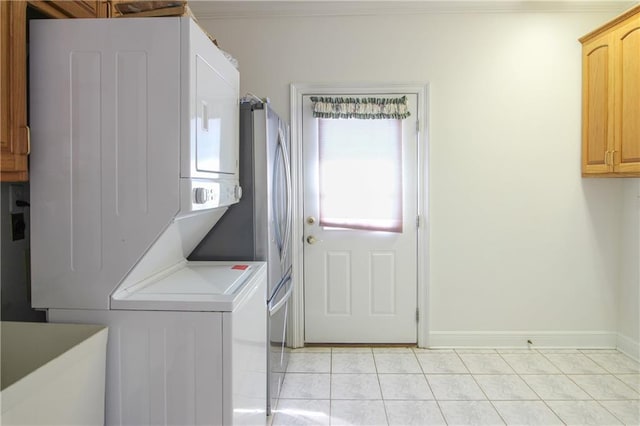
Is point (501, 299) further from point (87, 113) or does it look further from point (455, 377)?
point (87, 113)

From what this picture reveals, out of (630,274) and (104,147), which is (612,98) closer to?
(630,274)

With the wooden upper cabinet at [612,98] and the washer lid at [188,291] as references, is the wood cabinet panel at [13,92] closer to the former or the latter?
the washer lid at [188,291]

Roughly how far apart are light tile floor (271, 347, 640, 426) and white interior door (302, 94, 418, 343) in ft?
0.77

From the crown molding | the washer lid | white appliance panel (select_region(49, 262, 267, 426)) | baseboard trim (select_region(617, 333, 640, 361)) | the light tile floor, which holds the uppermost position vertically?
the crown molding

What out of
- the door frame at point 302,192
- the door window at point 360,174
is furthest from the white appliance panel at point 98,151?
the door window at point 360,174

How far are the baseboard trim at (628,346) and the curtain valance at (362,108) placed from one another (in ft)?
7.77

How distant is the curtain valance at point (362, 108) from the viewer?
3166 millimetres

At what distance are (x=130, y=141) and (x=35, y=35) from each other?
475 mm

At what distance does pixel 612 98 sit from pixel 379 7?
1.77m

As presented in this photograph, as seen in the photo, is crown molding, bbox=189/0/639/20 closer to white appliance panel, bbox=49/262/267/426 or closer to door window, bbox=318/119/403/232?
door window, bbox=318/119/403/232

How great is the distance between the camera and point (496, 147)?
10.5ft

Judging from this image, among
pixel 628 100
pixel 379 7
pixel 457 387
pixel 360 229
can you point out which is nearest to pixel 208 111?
pixel 360 229

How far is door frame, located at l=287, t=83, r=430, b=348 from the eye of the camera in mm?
3209

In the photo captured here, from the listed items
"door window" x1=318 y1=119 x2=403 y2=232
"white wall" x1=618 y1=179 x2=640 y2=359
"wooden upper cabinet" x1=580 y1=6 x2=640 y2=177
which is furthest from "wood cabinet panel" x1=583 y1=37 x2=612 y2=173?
"door window" x1=318 y1=119 x2=403 y2=232
